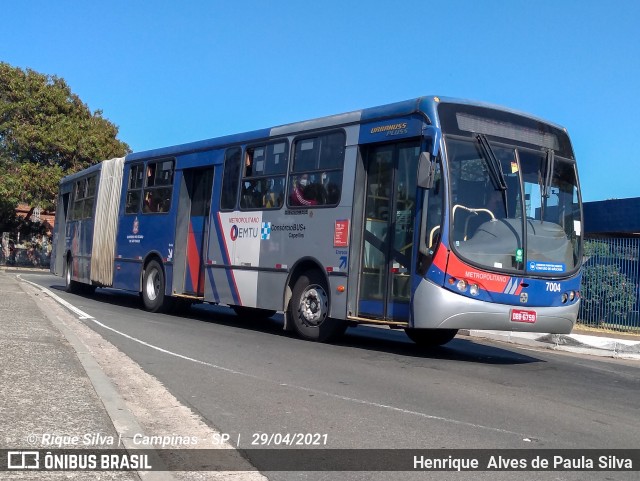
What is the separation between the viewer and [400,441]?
5.43 meters

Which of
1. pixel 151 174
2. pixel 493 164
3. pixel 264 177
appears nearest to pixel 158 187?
pixel 151 174

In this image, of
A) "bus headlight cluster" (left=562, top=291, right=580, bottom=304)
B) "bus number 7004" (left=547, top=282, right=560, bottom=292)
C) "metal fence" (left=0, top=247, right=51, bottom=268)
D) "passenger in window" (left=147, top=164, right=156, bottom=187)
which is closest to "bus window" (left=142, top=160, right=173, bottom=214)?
"passenger in window" (left=147, top=164, right=156, bottom=187)

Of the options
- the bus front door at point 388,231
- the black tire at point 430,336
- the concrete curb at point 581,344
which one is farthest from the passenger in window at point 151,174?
the concrete curb at point 581,344

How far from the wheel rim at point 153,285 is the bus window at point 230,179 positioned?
3.29 meters

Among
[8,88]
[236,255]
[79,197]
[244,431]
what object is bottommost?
[244,431]

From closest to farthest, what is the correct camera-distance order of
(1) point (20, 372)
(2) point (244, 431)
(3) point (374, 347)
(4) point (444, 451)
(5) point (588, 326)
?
(4) point (444, 451) → (2) point (244, 431) → (1) point (20, 372) → (3) point (374, 347) → (5) point (588, 326)

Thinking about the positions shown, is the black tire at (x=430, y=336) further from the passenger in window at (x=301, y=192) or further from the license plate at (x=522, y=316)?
the passenger in window at (x=301, y=192)

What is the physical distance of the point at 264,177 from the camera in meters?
13.0

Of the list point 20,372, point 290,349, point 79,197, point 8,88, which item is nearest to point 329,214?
point 290,349

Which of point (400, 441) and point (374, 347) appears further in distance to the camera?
point (374, 347)

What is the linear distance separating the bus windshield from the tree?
3563cm

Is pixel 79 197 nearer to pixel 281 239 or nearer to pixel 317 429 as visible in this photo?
pixel 281 239

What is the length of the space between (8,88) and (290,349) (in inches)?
1499

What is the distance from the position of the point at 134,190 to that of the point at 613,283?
12.1m
